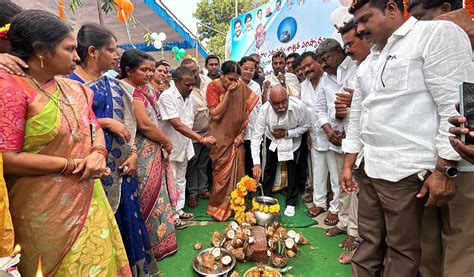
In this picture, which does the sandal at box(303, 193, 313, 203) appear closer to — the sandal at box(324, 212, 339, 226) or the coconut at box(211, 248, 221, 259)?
the sandal at box(324, 212, 339, 226)

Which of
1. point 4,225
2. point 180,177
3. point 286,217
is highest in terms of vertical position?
point 4,225

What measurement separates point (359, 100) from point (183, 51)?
9578 mm

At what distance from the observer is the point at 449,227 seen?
161 cm

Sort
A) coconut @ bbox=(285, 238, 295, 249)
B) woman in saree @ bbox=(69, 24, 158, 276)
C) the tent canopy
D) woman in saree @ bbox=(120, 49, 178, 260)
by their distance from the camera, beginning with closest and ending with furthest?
woman in saree @ bbox=(69, 24, 158, 276) < woman in saree @ bbox=(120, 49, 178, 260) < coconut @ bbox=(285, 238, 295, 249) < the tent canopy

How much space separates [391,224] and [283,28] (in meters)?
8.45

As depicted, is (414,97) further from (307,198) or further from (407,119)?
(307,198)

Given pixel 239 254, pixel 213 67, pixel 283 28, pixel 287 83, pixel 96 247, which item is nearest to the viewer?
pixel 96 247

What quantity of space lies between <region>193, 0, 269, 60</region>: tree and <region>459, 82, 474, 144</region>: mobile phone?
944 inches

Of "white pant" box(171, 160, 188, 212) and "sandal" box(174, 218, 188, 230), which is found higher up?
"white pant" box(171, 160, 188, 212)

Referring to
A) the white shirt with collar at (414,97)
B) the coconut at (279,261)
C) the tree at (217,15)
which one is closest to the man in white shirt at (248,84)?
the coconut at (279,261)

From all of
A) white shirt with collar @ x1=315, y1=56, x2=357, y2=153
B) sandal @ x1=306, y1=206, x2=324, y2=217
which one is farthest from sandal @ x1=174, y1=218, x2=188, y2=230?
white shirt with collar @ x1=315, y1=56, x2=357, y2=153

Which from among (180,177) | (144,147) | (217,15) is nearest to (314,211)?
(180,177)

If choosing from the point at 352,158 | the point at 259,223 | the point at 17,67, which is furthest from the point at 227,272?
the point at 17,67

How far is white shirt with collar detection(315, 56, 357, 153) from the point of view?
312 centimetres
